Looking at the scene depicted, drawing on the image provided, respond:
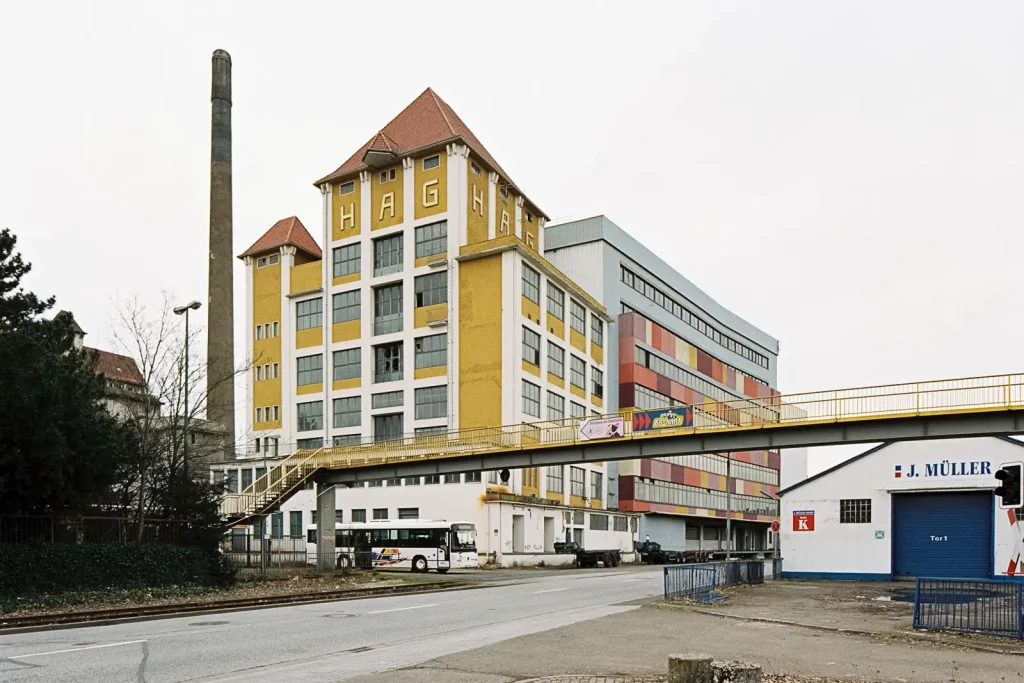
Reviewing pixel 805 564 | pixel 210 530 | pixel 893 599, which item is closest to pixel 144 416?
pixel 210 530

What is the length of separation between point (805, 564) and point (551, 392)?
27.7 meters

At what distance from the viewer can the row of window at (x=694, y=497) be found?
8106cm

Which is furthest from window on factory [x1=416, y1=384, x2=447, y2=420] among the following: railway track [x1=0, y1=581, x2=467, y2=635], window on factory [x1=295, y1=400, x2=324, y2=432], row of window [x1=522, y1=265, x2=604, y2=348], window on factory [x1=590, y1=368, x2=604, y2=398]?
railway track [x1=0, y1=581, x2=467, y2=635]

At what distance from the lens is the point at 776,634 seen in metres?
18.2

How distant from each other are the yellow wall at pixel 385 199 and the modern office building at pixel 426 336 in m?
0.10

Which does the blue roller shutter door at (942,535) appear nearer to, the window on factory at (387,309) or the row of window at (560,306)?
the row of window at (560,306)

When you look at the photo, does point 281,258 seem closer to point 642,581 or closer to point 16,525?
point 642,581

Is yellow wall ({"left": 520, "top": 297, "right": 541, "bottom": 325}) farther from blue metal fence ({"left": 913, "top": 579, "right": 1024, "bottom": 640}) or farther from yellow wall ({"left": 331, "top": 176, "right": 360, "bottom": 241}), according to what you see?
blue metal fence ({"left": 913, "top": 579, "right": 1024, "bottom": 640})

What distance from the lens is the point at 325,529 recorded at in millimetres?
44469

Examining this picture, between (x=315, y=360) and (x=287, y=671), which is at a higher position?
(x=315, y=360)

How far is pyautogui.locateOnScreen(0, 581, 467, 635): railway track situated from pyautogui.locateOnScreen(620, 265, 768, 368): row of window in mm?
54781

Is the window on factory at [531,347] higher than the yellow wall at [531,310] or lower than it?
lower

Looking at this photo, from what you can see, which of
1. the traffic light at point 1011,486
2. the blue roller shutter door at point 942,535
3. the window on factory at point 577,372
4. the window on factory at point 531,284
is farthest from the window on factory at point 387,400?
the traffic light at point 1011,486

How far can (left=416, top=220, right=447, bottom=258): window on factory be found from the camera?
6425 cm
